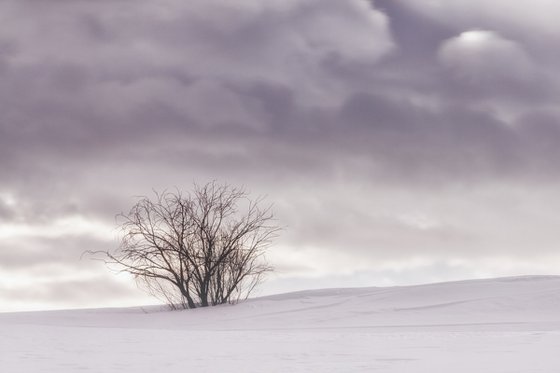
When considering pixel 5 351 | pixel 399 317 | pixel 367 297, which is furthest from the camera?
pixel 367 297

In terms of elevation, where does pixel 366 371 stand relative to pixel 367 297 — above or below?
below

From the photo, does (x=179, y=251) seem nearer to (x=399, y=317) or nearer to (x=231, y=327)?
(x=231, y=327)

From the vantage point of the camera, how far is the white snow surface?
255 inches

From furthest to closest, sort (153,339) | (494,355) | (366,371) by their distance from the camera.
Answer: (153,339) → (494,355) → (366,371)

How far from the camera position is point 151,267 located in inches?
564

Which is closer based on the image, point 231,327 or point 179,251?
point 231,327

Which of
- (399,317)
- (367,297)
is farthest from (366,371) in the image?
(367,297)

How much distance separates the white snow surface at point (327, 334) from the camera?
6.48 meters

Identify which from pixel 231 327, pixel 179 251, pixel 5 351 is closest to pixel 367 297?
pixel 231 327

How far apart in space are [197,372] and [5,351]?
2.31 metres

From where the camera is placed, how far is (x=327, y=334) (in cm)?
923

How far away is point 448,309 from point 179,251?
5.09 meters

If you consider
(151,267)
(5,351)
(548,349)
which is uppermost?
(151,267)

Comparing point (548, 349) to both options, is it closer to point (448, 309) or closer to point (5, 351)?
point (448, 309)
